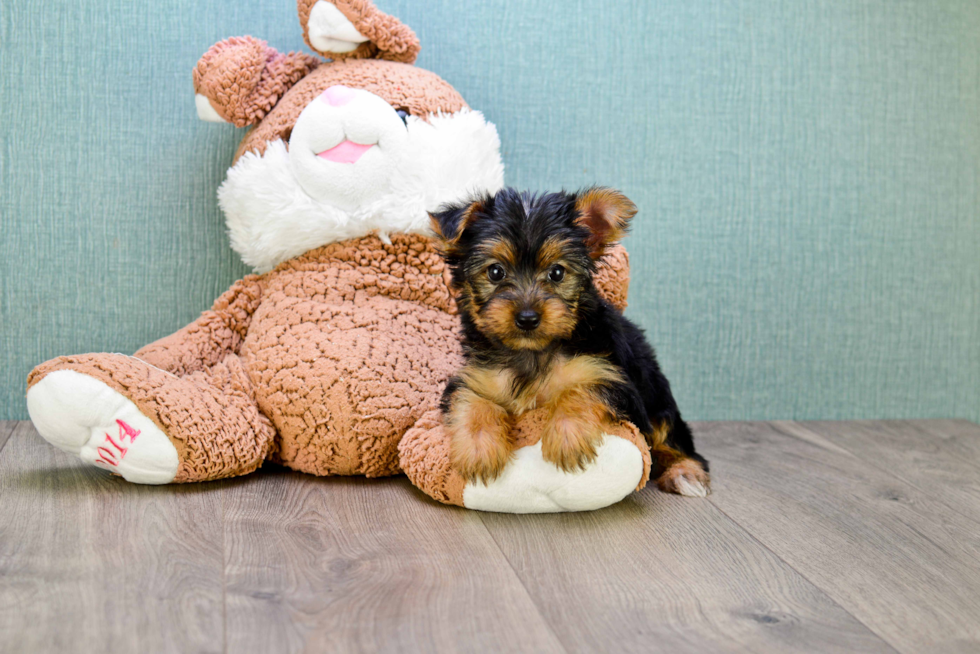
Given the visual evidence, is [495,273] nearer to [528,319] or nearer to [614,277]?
[528,319]

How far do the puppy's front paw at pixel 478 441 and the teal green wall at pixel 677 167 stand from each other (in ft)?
4.17

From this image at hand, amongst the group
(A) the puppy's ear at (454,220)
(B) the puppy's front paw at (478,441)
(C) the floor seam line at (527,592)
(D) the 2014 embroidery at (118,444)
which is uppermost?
(A) the puppy's ear at (454,220)

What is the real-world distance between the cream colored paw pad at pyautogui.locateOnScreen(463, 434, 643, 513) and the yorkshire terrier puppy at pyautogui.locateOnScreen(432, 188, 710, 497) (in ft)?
0.13

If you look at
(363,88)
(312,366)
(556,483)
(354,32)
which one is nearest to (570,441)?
(556,483)

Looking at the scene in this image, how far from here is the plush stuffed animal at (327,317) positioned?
214 cm

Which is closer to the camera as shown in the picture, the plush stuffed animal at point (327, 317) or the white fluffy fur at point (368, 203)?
the plush stuffed animal at point (327, 317)

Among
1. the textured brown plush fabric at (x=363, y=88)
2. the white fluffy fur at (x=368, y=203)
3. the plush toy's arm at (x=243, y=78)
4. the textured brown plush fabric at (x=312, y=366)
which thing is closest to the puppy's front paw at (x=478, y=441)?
the textured brown plush fabric at (x=312, y=366)

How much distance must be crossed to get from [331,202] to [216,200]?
2.22 feet

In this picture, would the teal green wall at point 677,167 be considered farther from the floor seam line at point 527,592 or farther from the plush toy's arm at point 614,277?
the floor seam line at point 527,592

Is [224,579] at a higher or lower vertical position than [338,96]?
lower

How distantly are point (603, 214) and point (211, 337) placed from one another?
1.32 metres

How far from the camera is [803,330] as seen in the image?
3.35 meters

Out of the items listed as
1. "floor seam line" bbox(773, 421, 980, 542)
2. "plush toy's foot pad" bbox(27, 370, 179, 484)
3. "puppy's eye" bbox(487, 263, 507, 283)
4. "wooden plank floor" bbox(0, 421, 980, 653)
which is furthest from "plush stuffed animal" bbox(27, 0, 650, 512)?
"floor seam line" bbox(773, 421, 980, 542)

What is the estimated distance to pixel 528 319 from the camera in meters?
1.92
